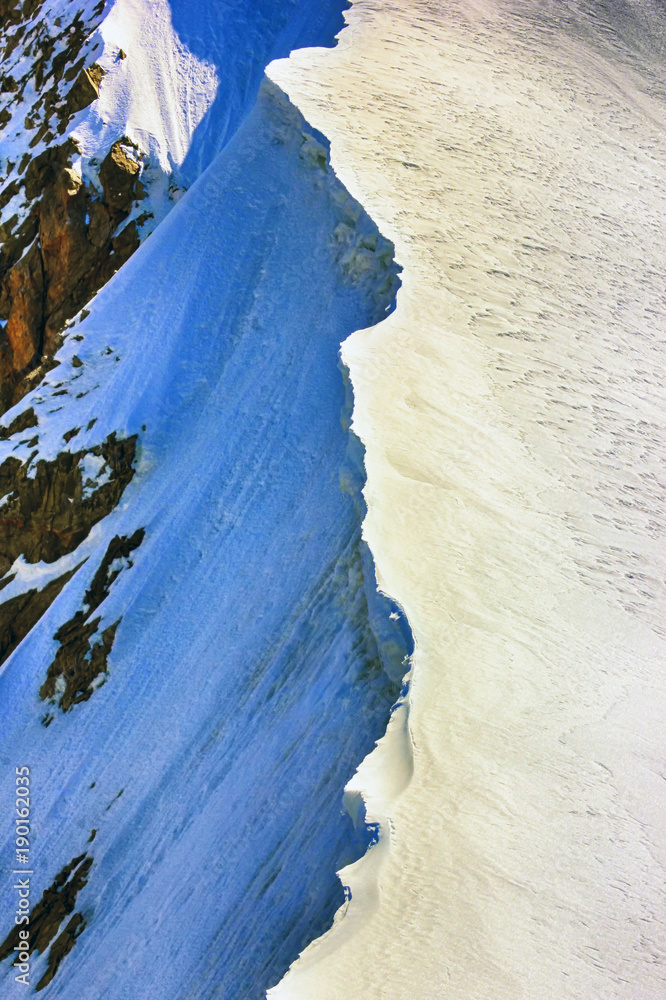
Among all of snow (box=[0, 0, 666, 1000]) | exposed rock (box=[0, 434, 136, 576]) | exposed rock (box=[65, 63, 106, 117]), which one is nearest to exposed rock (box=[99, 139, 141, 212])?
exposed rock (box=[65, 63, 106, 117])

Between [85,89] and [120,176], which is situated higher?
[85,89]

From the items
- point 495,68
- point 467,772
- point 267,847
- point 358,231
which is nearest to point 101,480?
point 358,231

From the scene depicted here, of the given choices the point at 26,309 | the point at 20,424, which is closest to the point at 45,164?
the point at 26,309

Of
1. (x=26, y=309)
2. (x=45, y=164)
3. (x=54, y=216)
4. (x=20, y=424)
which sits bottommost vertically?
(x=26, y=309)

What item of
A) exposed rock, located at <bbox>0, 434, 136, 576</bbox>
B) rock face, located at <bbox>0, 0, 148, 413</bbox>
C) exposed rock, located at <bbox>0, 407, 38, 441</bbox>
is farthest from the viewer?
rock face, located at <bbox>0, 0, 148, 413</bbox>

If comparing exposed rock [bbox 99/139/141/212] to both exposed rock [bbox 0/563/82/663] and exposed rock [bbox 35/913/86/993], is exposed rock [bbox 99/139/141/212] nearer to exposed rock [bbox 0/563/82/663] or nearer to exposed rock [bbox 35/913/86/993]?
exposed rock [bbox 0/563/82/663]

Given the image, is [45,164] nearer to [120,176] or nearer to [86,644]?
[120,176]

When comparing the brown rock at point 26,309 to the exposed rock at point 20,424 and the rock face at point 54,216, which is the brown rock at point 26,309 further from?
the exposed rock at point 20,424
